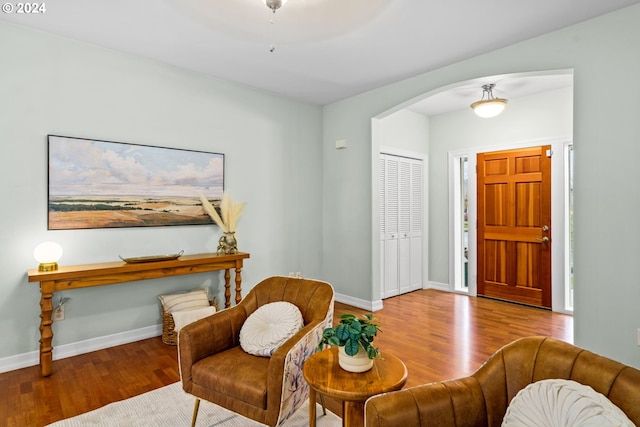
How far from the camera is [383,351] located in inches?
103

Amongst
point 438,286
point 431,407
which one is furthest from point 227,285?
point 438,286

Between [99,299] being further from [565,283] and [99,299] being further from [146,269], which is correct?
[565,283]

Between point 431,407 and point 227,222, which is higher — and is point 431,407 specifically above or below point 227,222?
below

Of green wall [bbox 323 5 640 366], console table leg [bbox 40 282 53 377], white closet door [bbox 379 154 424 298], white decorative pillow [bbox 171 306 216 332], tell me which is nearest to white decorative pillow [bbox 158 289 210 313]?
white decorative pillow [bbox 171 306 216 332]

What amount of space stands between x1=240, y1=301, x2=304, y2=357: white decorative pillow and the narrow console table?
50.3 inches

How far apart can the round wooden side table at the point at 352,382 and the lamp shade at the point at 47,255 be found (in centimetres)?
226

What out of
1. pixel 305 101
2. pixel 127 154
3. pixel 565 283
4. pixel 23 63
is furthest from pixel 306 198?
pixel 565 283

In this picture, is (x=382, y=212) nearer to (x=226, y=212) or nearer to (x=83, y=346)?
(x=226, y=212)

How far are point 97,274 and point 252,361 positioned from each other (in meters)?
1.66

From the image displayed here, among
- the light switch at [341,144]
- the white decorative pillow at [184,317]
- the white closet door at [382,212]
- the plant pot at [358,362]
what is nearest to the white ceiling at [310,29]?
the light switch at [341,144]

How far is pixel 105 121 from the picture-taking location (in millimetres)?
3105

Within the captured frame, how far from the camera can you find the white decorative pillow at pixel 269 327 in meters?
1.96

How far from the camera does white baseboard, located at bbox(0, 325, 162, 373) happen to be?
8.82 ft

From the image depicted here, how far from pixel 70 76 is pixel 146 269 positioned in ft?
5.70
